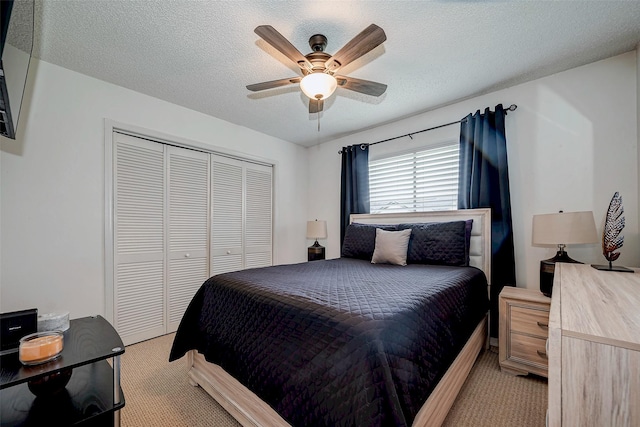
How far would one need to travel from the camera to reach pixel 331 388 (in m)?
1.03

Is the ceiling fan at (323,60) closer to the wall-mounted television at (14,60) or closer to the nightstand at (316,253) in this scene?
the wall-mounted television at (14,60)

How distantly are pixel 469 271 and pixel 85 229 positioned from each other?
3394mm

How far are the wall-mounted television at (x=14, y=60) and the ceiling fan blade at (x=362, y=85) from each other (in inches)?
63.2

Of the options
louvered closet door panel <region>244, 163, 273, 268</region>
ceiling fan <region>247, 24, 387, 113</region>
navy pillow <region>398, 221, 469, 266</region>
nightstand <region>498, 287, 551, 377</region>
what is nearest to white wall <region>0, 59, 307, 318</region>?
louvered closet door panel <region>244, 163, 273, 268</region>

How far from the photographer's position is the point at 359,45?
1586 millimetres

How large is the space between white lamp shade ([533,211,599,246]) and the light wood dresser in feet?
4.19

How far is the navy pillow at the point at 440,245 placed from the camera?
8.21 feet

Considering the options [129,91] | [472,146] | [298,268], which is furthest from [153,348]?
[472,146]

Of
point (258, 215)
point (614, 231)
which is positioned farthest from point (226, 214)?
point (614, 231)

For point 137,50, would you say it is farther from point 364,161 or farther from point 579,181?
point 579,181

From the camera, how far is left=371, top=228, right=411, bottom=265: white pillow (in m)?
2.64

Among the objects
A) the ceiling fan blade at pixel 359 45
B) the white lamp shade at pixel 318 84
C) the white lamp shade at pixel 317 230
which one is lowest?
the white lamp shade at pixel 317 230

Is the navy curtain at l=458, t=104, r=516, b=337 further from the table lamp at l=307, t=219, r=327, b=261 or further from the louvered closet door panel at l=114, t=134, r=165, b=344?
the louvered closet door panel at l=114, t=134, r=165, b=344

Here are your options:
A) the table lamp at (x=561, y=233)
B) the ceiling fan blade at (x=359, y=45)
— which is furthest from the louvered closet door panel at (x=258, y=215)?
the table lamp at (x=561, y=233)
